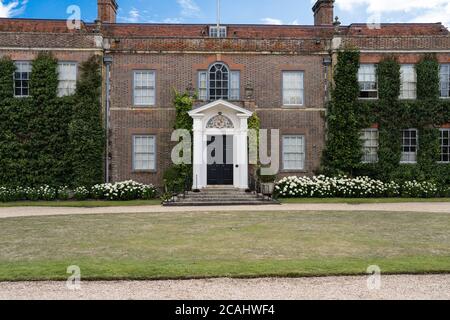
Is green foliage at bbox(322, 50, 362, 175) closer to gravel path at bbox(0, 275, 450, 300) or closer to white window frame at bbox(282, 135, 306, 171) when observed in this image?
white window frame at bbox(282, 135, 306, 171)

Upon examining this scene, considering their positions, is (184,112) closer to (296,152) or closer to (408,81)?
(296,152)

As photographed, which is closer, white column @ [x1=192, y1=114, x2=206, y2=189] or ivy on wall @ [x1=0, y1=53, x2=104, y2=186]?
white column @ [x1=192, y1=114, x2=206, y2=189]

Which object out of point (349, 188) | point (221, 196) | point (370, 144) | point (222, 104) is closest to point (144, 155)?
point (222, 104)

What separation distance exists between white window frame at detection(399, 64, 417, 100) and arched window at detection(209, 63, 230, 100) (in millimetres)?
8489

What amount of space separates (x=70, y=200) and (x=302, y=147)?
11101 millimetres

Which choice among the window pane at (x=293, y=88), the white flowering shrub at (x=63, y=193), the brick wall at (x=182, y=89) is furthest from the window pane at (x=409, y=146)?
the white flowering shrub at (x=63, y=193)

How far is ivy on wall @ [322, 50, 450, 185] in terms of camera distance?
25.1 metres

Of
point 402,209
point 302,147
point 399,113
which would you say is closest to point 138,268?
point 402,209

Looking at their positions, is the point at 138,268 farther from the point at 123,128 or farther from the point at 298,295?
the point at 123,128

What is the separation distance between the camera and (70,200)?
23.7 metres

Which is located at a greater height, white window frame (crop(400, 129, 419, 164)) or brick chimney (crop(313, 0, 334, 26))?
brick chimney (crop(313, 0, 334, 26))

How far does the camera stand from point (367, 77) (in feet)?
84.3

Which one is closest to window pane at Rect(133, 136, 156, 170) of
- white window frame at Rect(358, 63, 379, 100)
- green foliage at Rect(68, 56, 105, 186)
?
green foliage at Rect(68, 56, 105, 186)

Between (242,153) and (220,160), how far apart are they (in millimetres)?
1112
